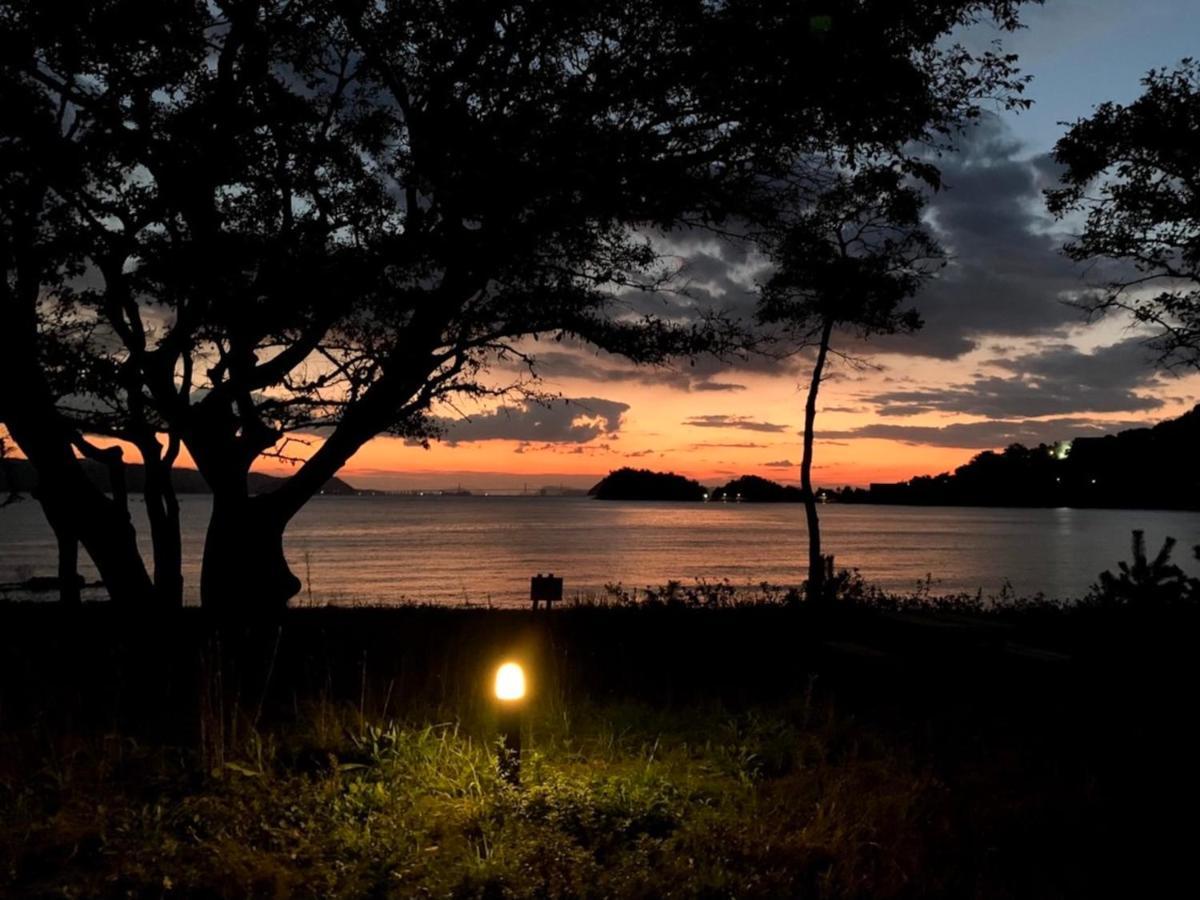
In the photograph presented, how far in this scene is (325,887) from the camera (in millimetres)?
4621

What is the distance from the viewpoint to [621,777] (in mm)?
5949

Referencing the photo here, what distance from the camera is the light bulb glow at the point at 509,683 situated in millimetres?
5953

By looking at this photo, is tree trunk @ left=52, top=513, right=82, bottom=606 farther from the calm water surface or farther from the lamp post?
the calm water surface

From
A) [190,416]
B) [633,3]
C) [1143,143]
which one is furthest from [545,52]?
[1143,143]

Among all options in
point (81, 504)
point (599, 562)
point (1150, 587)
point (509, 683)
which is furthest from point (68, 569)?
point (599, 562)

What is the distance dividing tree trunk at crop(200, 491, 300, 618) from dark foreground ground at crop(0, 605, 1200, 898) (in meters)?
1.41

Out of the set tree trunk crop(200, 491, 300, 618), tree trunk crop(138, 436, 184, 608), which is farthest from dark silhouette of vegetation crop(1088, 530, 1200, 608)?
tree trunk crop(138, 436, 184, 608)

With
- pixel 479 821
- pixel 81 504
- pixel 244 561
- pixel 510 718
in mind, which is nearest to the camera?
pixel 479 821

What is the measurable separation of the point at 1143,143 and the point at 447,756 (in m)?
16.8

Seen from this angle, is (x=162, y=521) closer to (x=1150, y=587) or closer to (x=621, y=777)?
(x=621, y=777)

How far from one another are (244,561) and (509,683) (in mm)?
6821

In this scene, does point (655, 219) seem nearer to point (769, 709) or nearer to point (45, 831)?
point (769, 709)

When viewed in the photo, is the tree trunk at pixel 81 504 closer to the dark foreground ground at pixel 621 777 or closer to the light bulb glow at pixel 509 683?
the dark foreground ground at pixel 621 777

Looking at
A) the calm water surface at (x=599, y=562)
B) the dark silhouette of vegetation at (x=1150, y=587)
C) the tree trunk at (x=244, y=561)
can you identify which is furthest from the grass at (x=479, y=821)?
the calm water surface at (x=599, y=562)
